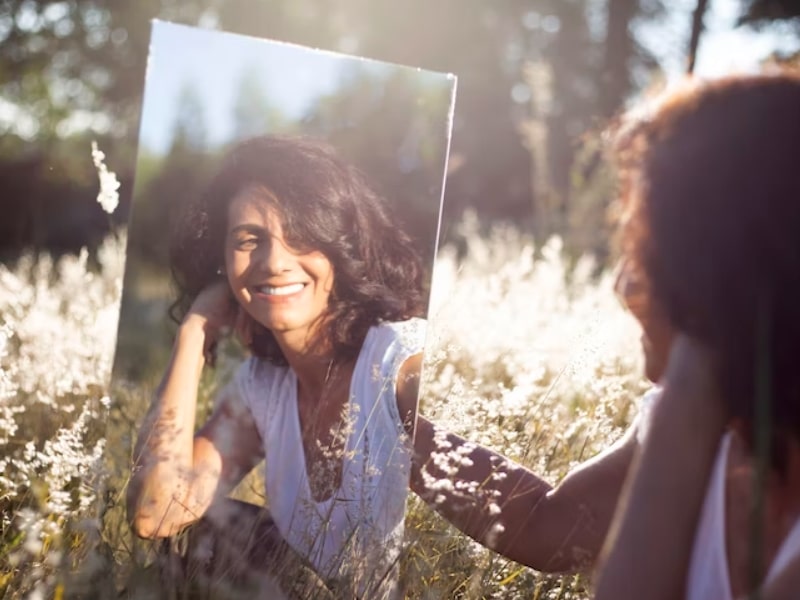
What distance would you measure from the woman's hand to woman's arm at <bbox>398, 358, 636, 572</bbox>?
39 cm

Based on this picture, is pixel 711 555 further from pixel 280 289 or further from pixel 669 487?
pixel 280 289

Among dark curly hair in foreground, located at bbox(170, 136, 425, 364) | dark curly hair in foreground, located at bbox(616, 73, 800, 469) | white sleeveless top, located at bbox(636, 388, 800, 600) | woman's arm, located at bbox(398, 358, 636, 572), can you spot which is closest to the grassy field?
woman's arm, located at bbox(398, 358, 636, 572)

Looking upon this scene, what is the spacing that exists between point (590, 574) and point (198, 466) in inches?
32.7

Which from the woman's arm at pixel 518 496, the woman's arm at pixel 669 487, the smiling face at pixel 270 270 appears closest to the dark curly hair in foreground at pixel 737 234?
the woman's arm at pixel 669 487

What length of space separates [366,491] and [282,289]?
0.44 meters

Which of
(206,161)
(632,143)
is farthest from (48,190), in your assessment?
(632,143)

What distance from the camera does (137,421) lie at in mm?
2521

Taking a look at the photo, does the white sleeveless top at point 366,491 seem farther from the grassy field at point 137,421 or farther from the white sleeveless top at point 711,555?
the white sleeveless top at point 711,555

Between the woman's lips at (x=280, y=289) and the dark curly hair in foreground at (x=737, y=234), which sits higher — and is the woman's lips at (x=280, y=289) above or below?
below

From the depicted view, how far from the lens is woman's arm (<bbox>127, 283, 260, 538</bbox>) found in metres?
1.94

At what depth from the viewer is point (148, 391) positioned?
239 cm

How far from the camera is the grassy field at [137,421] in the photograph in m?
1.87

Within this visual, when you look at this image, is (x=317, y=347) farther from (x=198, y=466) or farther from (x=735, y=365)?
(x=735, y=365)

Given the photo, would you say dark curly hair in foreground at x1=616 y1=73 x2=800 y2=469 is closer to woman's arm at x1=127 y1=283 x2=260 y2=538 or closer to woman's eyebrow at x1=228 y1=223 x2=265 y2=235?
woman's eyebrow at x1=228 y1=223 x2=265 y2=235
